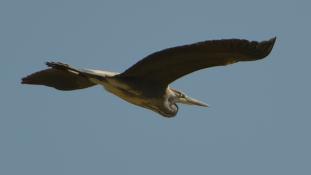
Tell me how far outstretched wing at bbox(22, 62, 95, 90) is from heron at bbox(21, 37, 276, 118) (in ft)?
0.16

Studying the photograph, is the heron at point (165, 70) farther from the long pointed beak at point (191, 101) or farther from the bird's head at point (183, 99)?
the long pointed beak at point (191, 101)

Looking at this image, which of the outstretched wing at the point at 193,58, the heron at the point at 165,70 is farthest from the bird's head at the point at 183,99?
the outstretched wing at the point at 193,58

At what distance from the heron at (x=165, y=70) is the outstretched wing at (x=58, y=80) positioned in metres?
0.05

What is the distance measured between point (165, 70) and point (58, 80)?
2.34 meters

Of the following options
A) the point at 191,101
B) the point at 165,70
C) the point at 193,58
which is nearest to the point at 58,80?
the point at 191,101

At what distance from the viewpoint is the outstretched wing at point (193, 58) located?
14.0m

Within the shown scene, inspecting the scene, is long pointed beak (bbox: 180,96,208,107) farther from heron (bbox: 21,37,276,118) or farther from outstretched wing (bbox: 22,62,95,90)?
outstretched wing (bbox: 22,62,95,90)

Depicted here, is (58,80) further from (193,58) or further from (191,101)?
(193,58)

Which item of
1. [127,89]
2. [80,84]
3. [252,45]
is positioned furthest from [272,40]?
[80,84]

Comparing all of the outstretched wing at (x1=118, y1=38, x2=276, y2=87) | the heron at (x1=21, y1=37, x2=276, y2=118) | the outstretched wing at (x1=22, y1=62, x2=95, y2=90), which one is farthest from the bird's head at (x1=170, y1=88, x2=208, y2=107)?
the outstretched wing at (x1=22, y1=62, x2=95, y2=90)

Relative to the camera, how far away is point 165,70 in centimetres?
1495

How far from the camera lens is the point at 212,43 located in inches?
547

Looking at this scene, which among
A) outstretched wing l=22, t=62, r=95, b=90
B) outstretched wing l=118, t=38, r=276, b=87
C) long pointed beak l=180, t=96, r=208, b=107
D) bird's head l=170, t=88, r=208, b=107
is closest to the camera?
outstretched wing l=118, t=38, r=276, b=87

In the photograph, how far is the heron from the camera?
14.0 meters
